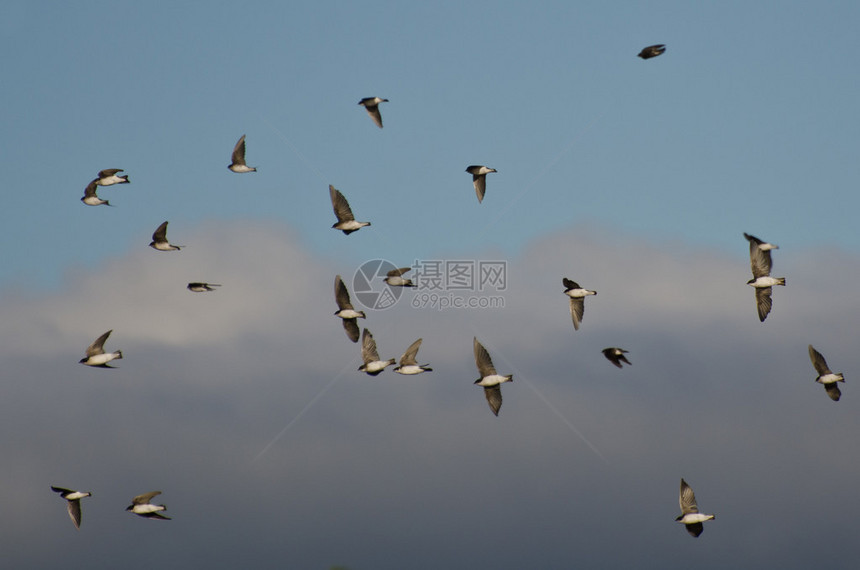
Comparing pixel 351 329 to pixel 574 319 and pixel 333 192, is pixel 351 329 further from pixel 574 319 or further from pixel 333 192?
pixel 574 319

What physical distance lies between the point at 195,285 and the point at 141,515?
38.4 ft

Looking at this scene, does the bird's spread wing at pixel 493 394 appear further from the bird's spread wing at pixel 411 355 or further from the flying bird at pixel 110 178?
the flying bird at pixel 110 178

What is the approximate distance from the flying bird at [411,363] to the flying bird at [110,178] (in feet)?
58.7

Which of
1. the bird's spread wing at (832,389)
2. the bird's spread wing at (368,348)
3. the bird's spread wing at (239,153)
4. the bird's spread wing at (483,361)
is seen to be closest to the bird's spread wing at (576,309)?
the bird's spread wing at (483,361)

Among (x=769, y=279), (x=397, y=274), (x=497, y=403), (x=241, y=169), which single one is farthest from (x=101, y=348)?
(x=769, y=279)

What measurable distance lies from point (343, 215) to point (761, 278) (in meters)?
21.4

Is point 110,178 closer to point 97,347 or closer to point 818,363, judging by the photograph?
point 97,347

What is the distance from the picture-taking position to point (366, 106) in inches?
2389

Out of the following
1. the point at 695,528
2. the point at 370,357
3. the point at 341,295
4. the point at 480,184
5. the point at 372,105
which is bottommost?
the point at 695,528

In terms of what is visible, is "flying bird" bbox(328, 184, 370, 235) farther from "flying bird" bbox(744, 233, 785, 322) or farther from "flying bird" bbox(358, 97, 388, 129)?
"flying bird" bbox(744, 233, 785, 322)

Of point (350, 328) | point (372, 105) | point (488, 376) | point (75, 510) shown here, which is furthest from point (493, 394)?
point (75, 510)

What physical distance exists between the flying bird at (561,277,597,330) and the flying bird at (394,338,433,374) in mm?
8624

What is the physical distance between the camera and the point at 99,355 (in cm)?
6069

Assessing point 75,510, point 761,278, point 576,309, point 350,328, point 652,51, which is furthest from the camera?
point 576,309
